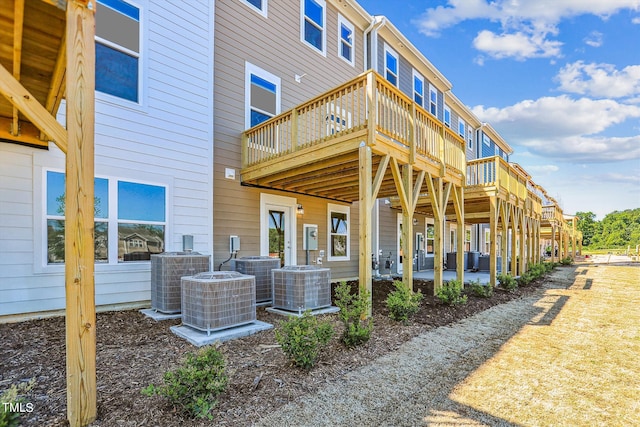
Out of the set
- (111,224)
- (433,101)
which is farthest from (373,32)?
(111,224)

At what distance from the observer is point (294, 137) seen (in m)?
6.00

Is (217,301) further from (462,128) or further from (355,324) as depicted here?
(462,128)

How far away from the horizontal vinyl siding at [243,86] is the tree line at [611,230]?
50.2 m

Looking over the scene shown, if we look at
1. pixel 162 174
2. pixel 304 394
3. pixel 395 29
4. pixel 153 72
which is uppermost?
pixel 395 29

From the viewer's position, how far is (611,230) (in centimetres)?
4725

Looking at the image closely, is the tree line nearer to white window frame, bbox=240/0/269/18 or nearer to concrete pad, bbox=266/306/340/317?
white window frame, bbox=240/0/269/18

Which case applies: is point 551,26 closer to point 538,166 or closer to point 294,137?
point 294,137

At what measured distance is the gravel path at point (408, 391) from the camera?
2.36m

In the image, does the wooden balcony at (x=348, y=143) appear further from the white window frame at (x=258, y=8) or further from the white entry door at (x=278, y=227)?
the white window frame at (x=258, y=8)

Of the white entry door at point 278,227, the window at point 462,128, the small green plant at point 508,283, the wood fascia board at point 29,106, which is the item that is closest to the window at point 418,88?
the window at point 462,128

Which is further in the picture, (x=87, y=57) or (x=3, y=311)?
(x=3, y=311)

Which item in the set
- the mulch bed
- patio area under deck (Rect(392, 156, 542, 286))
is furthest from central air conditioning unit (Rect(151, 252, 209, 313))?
patio area under deck (Rect(392, 156, 542, 286))

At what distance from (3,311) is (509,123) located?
132 ft

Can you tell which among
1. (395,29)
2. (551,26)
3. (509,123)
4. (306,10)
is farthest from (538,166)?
(306,10)
